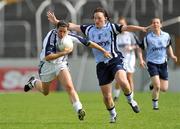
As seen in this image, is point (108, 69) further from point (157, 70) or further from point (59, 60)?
point (157, 70)

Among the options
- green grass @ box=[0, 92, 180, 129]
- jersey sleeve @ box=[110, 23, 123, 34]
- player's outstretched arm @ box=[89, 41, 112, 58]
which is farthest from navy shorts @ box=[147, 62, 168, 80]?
player's outstretched arm @ box=[89, 41, 112, 58]

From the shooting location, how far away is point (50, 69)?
1488cm

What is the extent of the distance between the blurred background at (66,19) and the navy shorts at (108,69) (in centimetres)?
1597

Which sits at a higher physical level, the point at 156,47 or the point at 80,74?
the point at 80,74

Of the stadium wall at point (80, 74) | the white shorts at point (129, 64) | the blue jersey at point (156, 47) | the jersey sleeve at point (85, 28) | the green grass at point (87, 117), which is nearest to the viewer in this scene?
the green grass at point (87, 117)

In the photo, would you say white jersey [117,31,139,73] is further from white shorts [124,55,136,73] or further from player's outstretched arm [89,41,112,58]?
player's outstretched arm [89,41,112,58]

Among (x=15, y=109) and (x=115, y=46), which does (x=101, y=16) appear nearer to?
(x=115, y=46)

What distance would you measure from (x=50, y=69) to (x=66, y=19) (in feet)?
61.1

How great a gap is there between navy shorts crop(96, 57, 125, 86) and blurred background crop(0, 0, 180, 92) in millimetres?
15969

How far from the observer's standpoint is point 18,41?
34.5 meters

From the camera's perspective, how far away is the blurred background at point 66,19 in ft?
102

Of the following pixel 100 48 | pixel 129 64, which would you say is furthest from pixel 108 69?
pixel 129 64

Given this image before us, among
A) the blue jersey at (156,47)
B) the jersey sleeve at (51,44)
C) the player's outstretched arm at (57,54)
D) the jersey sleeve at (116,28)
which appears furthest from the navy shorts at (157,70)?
the player's outstretched arm at (57,54)

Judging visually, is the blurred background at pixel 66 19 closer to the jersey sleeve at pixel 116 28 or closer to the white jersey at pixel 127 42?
the white jersey at pixel 127 42
